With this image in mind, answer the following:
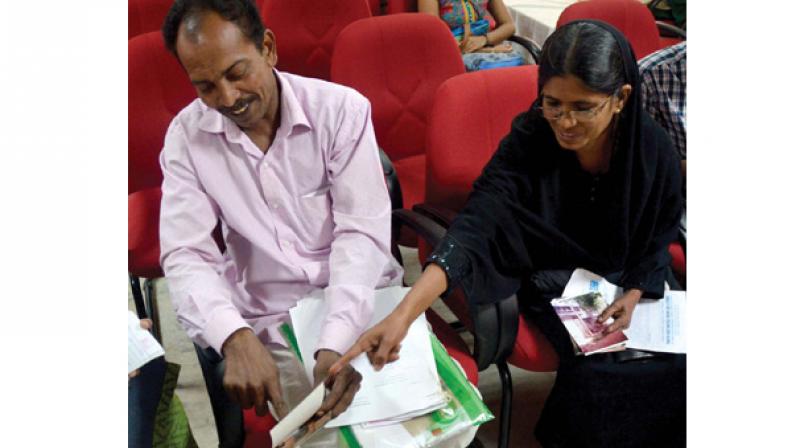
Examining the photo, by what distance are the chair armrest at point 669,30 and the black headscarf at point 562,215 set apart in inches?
72.0

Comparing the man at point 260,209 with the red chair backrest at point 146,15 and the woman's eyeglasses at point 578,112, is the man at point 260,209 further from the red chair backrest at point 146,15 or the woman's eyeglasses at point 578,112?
the red chair backrest at point 146,15

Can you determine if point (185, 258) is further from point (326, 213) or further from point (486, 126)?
point (486, 126)

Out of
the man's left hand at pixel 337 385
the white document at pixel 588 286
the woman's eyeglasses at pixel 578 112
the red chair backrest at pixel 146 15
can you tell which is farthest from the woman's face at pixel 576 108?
the red chair backrest at pixel 146 15

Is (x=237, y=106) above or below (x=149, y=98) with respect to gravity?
above

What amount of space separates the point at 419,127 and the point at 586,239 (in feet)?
2.72

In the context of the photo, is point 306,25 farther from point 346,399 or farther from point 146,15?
point 346,399

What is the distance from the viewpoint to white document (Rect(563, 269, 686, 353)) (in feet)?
5.12

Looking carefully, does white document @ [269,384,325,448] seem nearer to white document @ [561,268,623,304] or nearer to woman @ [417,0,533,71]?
white document @ [561,268,623,304]

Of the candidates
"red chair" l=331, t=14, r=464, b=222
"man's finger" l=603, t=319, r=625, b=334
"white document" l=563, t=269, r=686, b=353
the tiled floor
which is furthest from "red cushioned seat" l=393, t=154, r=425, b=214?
"man's finger" l=603, t=319, r=625, b=334

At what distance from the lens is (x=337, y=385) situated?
1.25 metres

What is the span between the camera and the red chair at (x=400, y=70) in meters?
2.20

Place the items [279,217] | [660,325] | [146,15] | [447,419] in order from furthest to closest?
[146,15], [660,325], [279,217], [447,419]

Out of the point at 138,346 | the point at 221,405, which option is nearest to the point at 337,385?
the point at 221,405

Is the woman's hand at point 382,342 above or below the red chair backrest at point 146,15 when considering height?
below
